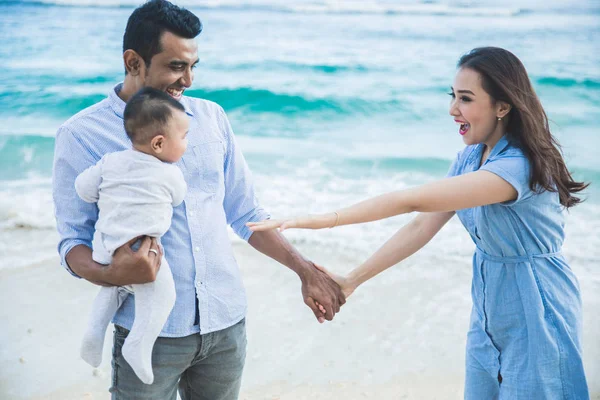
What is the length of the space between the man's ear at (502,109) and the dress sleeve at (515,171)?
0.18 m

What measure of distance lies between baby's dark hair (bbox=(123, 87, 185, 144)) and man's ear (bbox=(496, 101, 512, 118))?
1.22 meters

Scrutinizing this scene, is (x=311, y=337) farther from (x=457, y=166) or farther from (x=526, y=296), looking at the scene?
(x=526, y=296)

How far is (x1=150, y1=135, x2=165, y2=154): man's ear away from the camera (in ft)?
6.75

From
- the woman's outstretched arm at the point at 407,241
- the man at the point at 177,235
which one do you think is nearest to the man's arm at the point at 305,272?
the woman's outstretched arm at the point at 407,241

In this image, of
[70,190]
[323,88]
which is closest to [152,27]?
[70,190]

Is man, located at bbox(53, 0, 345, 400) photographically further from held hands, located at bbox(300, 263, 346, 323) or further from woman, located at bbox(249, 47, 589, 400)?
held hands, located at bbox(300, 263, 346, 323)

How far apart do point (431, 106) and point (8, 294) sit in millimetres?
9893

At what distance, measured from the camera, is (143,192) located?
2045mm

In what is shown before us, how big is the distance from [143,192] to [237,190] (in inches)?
25.1

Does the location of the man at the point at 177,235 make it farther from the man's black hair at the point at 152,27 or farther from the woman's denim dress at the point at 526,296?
the woman's denim dress at the point at 526,296

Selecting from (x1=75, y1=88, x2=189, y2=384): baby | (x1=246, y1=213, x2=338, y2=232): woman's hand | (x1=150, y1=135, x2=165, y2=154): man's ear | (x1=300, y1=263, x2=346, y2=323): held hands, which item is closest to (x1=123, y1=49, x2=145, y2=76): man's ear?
(x1=75, y1=88, x2=189, y2=384): baby

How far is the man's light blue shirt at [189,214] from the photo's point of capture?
7.16 ft

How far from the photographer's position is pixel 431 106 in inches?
518

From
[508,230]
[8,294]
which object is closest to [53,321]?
[8,294]
